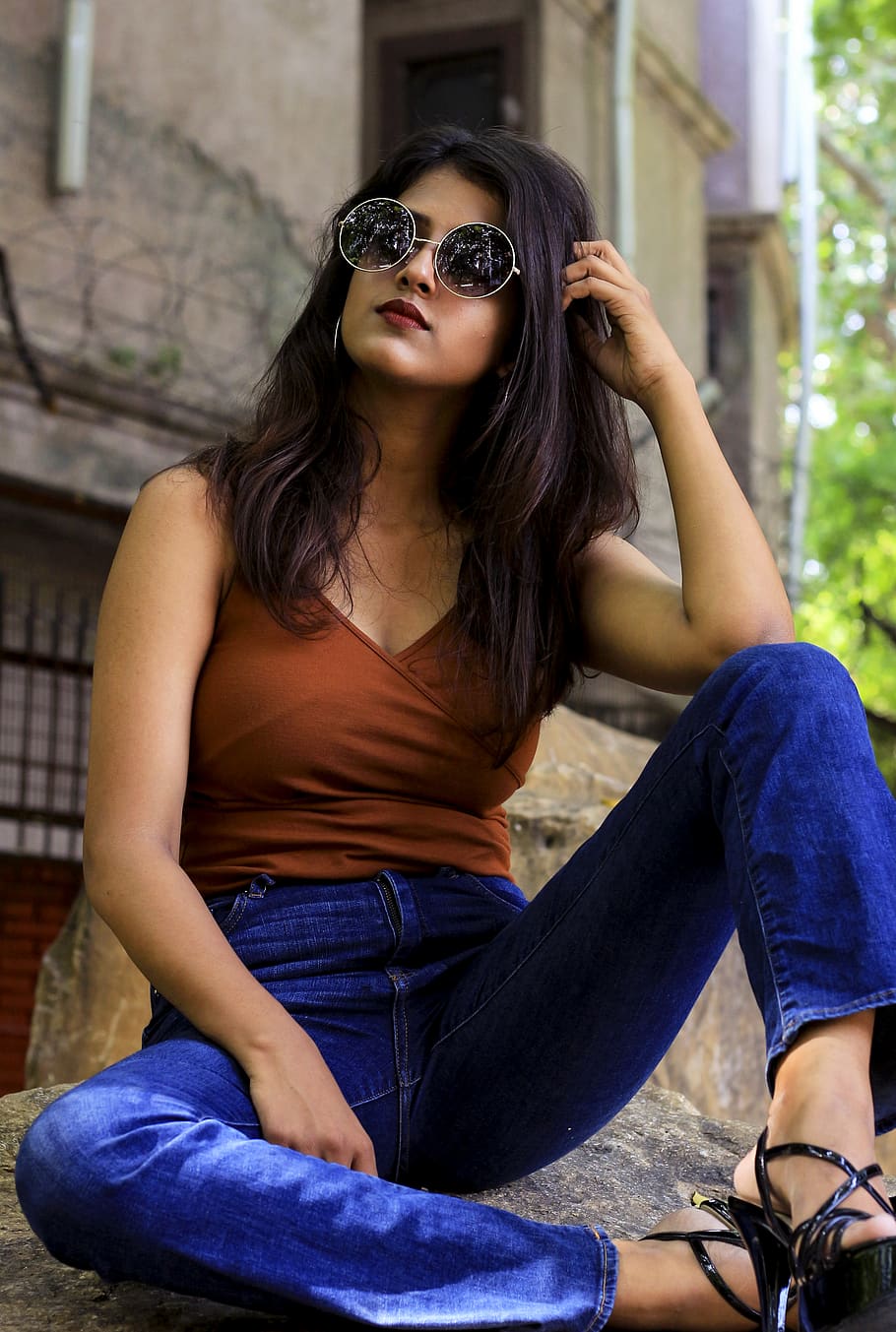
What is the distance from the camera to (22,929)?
8078mm

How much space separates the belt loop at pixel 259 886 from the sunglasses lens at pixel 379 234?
117 cm

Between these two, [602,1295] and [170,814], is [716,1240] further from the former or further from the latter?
[170,814]

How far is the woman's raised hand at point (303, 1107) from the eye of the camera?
2141mm

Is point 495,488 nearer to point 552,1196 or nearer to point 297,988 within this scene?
point 297,988

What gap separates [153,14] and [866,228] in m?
15.8

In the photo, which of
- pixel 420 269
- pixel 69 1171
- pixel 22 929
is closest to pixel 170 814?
pixel 69 1171

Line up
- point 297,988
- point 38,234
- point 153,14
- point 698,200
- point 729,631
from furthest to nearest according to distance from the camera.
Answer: point 698,200 → point 153,14 → point 38,234 → point 729,631 → point 297,988

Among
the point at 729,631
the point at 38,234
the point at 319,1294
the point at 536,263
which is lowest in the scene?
the point at 319,1294

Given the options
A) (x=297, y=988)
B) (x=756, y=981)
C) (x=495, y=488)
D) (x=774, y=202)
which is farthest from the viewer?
(x=774, y=202)

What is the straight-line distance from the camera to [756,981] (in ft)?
6.82

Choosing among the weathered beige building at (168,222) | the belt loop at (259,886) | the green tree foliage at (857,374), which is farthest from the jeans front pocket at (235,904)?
the green tree foliage at (857,374)

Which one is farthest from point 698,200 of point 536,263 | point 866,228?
point 536,263

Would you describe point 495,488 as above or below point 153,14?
below

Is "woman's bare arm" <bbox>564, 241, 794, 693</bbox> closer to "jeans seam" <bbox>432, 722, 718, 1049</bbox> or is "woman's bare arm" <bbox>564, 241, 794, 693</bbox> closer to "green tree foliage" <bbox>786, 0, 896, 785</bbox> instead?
"jeans seam" <bbox>432, 722, 718, 1049</bbox>
